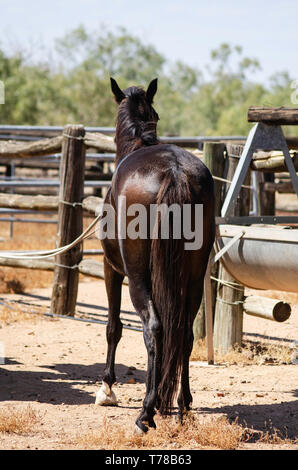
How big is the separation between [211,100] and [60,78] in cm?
2115

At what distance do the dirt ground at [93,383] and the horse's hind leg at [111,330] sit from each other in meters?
0.10

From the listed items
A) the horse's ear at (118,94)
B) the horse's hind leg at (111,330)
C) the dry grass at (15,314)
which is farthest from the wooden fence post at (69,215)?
the horse's hind leg at (111,330)

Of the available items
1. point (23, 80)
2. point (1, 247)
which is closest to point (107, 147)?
point (1, 247)

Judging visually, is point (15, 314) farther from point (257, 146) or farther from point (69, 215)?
point (257, 146)

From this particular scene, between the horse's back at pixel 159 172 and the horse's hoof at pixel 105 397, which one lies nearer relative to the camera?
the horse's back at pixel 159 172

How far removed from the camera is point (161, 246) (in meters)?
3.45

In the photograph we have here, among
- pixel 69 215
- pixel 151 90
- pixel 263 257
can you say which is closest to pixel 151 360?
pixel 263 257

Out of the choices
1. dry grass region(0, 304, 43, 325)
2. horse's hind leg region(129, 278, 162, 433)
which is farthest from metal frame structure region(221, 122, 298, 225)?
dry grass region(0, 304, 43, 325)

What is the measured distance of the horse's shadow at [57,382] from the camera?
14.3 ft

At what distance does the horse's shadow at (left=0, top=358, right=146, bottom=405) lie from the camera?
435cm

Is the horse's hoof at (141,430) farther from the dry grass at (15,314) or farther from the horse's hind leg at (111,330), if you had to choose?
the dry grass at (15,314)

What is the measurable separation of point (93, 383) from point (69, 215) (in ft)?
8.86

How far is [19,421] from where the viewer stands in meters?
3.55

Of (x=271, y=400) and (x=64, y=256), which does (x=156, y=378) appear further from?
(x=64, y=256)
